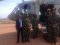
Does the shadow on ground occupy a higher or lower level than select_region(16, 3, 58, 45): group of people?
lower

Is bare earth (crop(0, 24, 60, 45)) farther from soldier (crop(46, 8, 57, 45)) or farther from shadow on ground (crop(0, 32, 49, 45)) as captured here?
soldier (crop(46, 8, 57, 45))

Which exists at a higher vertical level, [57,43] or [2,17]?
[2,17]

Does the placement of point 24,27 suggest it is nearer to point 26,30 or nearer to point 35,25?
point 26,30

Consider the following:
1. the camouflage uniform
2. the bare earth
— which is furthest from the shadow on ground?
the camouflage uniform

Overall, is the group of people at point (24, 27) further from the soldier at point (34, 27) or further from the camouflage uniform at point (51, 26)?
the camouflage uniform at point (51, 26)

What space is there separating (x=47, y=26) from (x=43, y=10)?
235 mm

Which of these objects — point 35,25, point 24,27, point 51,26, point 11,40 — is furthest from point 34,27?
point 11,40

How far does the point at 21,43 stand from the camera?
90.5 inches

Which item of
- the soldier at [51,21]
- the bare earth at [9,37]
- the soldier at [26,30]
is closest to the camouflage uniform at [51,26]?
the soldier at [51,21]

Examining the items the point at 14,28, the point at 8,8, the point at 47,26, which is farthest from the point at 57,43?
the point at 8,8

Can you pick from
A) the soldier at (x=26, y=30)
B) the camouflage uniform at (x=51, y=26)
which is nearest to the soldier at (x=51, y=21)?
the camouflage uniform at (x=51, y=26)

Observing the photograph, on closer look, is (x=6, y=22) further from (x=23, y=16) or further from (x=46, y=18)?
(x=46, y=18)

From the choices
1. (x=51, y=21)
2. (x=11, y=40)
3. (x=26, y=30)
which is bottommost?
(x=11, y=40)

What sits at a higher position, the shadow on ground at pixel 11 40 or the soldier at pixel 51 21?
the soldier at pixel 51 21
